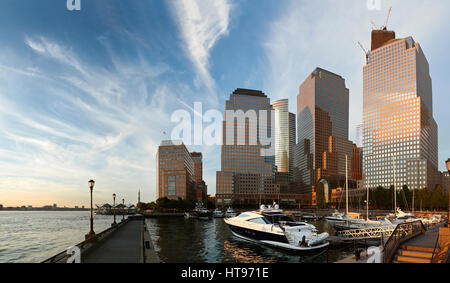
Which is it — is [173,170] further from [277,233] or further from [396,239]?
[396,239]

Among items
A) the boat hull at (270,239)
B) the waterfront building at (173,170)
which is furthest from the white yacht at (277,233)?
the waterfront building at (173,170)

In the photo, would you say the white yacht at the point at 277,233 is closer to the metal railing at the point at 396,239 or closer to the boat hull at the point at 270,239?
the boat hull at the point at 270,239

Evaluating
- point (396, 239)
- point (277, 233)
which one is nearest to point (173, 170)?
point (277, 233)

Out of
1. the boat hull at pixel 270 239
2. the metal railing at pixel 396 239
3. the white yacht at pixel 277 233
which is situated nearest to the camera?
the metal railing at pixel 396 239

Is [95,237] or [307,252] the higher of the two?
[95,237]

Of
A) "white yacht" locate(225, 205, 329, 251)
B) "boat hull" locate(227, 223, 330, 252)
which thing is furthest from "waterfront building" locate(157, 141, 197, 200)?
"white yacht" locate(225, 205, 329, 251)

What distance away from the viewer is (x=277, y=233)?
30.5 metres

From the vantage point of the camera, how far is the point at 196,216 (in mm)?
99625

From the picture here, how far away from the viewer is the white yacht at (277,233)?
2900cm

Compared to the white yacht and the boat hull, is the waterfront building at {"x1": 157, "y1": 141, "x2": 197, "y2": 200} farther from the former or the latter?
the white yacht

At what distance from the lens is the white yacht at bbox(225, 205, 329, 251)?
28998 millimetres
